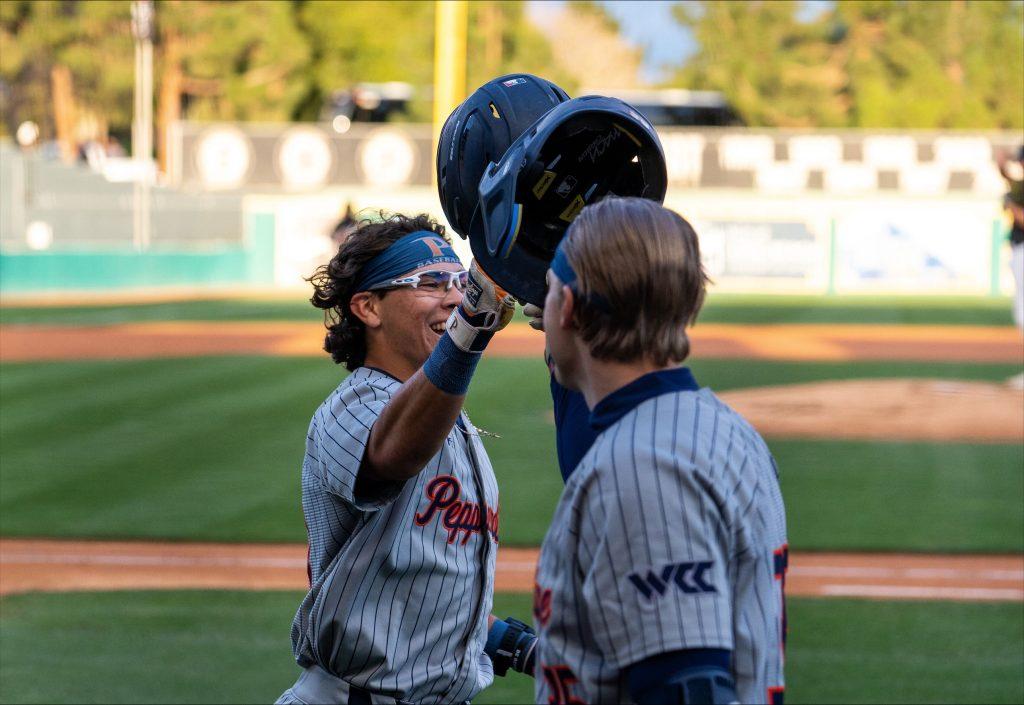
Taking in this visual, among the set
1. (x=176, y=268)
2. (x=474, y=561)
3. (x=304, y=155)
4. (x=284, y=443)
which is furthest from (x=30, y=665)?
(x=304, y=155)

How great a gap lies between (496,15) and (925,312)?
95.0 ft

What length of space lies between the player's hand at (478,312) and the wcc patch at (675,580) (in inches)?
26.1

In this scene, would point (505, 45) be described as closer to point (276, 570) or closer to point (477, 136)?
point (276, 570)

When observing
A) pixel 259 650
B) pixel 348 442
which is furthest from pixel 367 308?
pixel 259 650

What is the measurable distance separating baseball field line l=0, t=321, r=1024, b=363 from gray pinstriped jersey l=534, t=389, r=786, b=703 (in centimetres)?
1528

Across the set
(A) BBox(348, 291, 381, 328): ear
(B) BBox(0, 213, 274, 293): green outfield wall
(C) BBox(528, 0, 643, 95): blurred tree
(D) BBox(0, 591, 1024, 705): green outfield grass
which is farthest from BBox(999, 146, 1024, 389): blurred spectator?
(C) BBox(528, 0, 643, 95): blurred tree

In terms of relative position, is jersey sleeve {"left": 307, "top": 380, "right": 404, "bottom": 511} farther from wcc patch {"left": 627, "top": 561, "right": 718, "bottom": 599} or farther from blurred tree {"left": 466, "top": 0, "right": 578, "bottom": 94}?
blurred tree {"left": 466, "top": 0, "right": 578, "bottom": 94}

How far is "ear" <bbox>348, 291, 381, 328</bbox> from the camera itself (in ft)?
9.50

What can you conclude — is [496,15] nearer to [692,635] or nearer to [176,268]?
[176,268]

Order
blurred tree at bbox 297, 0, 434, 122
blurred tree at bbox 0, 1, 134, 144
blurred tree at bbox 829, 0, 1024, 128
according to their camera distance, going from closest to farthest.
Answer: blurred tree at bbox 829, 0, 1024, 128, blurred tree at bbox 0, 1, 134, 144, blurred tree at bbox 297, 0, 434, 122

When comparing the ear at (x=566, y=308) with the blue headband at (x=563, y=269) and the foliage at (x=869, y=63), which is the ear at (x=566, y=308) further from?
the foliage at (x=869, y=63)

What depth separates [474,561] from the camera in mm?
2840

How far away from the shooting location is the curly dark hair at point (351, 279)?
293 cm

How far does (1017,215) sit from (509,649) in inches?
444
